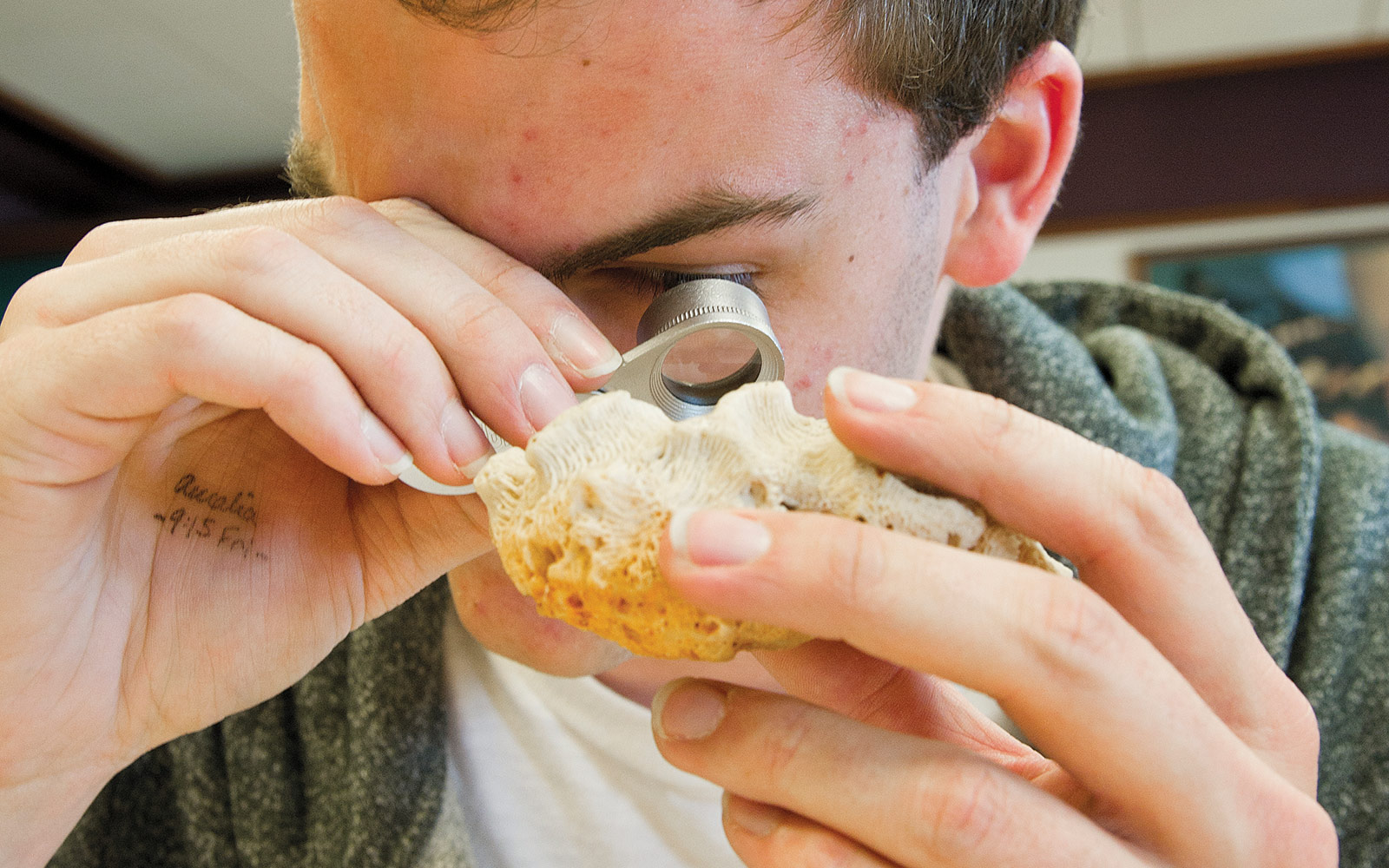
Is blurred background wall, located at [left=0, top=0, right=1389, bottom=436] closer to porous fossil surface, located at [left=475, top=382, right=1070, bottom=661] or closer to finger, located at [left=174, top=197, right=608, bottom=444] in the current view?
→ finger, located at [left=174, top=197, right=608, bottom=444]

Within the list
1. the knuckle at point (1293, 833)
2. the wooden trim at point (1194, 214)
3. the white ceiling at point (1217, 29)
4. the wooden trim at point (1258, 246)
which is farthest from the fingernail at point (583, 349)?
the wooden trim at point (1258, 246)

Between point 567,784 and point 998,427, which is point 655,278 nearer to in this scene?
point 998,427

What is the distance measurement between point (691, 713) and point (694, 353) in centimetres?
42

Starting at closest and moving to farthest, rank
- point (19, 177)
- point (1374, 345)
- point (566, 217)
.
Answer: point (566, 217), point (1374, 345), point (19, 177)

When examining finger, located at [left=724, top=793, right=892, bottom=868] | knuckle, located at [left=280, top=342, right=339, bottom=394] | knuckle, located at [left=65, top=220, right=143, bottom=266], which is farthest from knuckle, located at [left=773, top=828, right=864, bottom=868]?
knuckle, located at [left=65, top=220, right=143, bottom=266]

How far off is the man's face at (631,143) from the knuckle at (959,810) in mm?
559

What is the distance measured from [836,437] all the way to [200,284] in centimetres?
58

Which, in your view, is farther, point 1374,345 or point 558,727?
point 1374,345

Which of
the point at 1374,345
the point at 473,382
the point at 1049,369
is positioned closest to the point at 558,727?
the point at 473,382

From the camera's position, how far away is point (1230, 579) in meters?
1.52

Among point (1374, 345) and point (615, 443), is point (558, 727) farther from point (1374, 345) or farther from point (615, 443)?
point (1374, 345)

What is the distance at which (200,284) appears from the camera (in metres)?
0.87

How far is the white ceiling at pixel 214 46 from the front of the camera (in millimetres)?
4137

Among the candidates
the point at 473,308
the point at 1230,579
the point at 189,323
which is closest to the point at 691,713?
the point at 473,308
